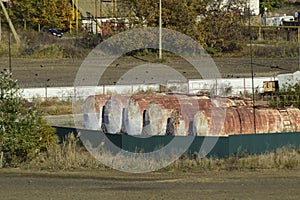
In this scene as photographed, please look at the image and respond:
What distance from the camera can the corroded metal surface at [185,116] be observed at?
24.3 metres

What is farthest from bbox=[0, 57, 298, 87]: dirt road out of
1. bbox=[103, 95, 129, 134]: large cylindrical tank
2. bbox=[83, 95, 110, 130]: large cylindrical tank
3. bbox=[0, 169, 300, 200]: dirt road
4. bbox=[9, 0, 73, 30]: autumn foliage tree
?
bbox=[0, 169, 300, 200]: dirt road

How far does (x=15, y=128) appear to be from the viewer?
70.7ft

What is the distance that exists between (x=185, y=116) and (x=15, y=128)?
584cm

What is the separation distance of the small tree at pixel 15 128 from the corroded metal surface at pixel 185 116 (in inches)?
171

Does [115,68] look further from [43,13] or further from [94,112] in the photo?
[94,112]

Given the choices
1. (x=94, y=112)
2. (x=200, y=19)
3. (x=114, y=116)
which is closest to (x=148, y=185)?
(x=114, y=116)

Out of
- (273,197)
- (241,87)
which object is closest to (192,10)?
(241,87)

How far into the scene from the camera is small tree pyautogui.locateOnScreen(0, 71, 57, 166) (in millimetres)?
21375

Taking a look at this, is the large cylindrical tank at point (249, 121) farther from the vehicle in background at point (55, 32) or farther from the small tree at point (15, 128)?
the vehicle in background at point (55, 32)

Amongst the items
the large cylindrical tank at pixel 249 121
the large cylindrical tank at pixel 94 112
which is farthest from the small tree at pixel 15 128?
the large cylindrical tank at pixel 249 121

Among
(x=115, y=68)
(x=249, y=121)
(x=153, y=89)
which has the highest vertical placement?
(x=115, y=68)

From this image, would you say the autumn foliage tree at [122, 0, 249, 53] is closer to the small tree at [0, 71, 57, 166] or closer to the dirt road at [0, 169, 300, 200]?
the small tree at [0, 71, 57, 166]

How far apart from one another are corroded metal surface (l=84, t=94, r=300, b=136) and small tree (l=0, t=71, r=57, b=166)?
14.3 feet

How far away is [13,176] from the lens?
1867 cm
